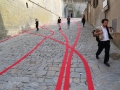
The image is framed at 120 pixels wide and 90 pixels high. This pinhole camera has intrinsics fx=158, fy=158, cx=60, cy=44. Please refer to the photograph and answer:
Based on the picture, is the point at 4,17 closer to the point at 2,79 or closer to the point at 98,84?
the point at 2,79

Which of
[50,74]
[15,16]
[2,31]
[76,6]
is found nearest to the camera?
[50,74]

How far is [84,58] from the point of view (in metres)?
6.54

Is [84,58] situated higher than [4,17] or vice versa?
[4,17]

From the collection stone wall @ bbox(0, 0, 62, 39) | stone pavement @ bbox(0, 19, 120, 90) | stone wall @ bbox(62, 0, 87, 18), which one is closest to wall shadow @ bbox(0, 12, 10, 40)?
stone wall @ bbox(0, 0, 62, 39)

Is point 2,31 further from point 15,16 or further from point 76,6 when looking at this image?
point 76,6

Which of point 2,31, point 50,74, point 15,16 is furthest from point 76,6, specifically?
point 50,74

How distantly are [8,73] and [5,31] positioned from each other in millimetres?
8520

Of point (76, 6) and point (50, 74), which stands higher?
point (76, 6)

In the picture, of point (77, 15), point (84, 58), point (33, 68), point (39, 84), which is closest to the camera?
point (39, 84)

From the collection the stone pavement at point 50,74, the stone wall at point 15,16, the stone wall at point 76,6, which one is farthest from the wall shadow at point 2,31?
the stone wall at point 76,6

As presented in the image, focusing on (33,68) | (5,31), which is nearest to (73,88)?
(33,68)

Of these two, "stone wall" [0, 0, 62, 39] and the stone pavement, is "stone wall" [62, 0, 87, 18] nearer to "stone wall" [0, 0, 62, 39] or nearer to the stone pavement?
"stone wall" [0, 0, 62, 39]

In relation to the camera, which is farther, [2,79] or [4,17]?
[4,17]

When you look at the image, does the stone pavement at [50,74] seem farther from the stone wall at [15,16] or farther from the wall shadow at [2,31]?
the stone wall at [15,16]
